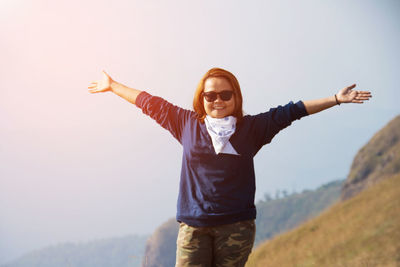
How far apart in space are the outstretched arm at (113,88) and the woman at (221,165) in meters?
0.57

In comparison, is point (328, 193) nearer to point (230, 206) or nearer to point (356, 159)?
point (356, 159)

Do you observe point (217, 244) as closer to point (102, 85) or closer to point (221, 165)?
point (221, 165)

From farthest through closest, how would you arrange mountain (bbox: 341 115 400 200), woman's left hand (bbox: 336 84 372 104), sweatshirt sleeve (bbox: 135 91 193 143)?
mountain (bbox: 341 115 400 200)
sweatshirt sleeve (bbox: 135 91 193 143)
woman's left hand (bbox: 336 84 372 104)

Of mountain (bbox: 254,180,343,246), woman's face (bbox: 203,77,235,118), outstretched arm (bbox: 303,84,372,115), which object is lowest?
mountain (bbox: 254,180,343,246)

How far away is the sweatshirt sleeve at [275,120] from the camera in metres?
3.41

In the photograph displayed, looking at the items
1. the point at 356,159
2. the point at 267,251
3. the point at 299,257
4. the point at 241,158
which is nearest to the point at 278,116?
the point at 241,158

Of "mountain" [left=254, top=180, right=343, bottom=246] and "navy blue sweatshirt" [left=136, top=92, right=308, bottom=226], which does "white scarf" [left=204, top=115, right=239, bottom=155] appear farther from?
"mountain" [left=254, top=180, right=343, bottom=246]

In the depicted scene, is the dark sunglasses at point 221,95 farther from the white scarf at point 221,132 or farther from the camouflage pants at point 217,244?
the camouflage pants at point 217,244

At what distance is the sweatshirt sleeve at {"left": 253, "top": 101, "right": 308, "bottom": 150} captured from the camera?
3406 millimetres

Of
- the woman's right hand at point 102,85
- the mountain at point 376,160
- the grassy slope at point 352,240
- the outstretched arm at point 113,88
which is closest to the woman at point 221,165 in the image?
the outstretched arm at point 113,88

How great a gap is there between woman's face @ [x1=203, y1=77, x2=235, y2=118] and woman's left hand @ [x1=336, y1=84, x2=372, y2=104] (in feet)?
2.64

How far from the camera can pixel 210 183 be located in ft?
10.7

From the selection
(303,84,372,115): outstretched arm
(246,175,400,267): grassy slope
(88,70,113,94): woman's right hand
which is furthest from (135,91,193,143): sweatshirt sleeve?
(246,175,400,267): grassy slope

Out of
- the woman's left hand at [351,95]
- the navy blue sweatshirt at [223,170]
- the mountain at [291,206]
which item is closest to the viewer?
the navy blue sweatshirt at [223,170]
